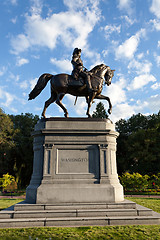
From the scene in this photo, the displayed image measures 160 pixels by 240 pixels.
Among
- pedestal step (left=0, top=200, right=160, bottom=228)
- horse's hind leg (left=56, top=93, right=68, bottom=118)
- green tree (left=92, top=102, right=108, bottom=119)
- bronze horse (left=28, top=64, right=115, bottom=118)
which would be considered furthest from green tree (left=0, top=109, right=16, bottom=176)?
pedestal step (left=0, top=200, right=160, bottom=228)

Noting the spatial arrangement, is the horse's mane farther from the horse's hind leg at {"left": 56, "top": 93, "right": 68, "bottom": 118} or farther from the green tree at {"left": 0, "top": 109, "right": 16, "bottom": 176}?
the green tree at {"left": 0, "top": 109, "right": 16, "bottom": 176}

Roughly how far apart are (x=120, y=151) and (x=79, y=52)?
97.9 feet

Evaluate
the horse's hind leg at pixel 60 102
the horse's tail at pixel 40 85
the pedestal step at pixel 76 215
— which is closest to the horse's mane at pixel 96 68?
the horse's hind leg at pixel 60 102

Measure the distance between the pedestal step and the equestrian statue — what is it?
13.8ft

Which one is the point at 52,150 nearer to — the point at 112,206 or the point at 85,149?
the point at 85,149

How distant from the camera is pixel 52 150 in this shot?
28.4ft

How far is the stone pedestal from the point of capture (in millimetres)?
8039

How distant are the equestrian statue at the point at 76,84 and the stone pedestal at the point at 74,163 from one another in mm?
1248

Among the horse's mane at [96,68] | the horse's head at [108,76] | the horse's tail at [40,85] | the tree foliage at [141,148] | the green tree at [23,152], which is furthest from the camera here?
the green tree at [23,152]

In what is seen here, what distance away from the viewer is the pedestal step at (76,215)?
22.2ft

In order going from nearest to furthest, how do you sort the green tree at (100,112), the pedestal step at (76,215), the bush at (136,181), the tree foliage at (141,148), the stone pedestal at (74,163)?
the pedestal step at (76,215) → the stone pedestal at (74,163) → the bush at (136,181) → the tree foliage at (141,148) → the green tree at (100,112)

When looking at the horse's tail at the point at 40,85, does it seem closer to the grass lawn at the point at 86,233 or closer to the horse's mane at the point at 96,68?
the horse's mane at the point at 96,68

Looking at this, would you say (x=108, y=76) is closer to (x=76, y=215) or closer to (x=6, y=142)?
(x=76, y=215)

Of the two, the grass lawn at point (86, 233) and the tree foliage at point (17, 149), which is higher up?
the tree foliage at point (17, 149)
